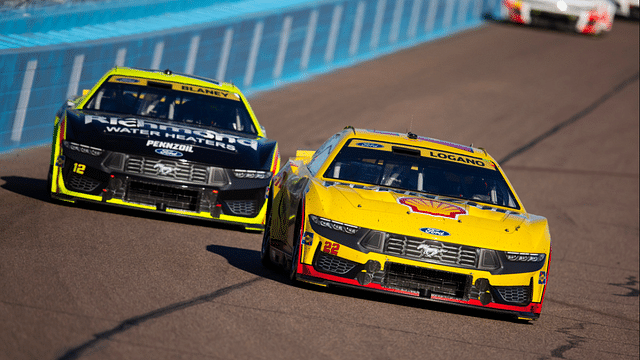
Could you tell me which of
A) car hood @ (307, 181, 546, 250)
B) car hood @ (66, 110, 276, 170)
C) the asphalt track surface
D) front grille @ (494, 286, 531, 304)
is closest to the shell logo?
car hood @ (307, 181, 546, 250)

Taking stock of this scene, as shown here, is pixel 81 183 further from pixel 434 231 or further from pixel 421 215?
pixel 434 231

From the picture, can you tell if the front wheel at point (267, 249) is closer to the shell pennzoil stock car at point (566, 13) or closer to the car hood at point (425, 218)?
the car hood at point (425, 218)

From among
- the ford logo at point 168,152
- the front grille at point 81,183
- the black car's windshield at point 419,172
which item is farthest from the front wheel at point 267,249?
the front grille at point 81,183

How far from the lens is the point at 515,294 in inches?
282

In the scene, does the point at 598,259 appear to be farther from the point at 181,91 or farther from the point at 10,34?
the point at 10,34

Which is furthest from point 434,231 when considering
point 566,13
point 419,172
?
point 566,13

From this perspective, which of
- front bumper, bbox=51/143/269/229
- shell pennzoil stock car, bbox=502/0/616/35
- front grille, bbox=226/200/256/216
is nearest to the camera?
front bumper, bbox=51/143/269/229

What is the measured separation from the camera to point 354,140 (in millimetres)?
8445

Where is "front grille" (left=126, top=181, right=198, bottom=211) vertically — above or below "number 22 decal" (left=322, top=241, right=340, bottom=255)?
above

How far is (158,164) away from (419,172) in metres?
2.64

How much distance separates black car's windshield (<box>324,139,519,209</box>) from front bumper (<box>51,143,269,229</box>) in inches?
67.8

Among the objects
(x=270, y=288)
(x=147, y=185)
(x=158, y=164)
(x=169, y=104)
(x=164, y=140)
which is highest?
(x=169, y=104)

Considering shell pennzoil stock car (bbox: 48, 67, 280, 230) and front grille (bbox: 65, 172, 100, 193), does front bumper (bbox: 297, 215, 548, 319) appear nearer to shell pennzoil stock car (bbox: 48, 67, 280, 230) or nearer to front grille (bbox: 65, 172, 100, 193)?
shell pennzoil stock car (bbox: 48, 67, 280, 230)

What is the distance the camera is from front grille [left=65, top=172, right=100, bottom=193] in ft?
30.3
